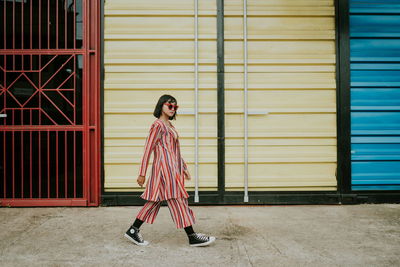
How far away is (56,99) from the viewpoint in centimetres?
574

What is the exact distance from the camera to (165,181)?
12.4ft

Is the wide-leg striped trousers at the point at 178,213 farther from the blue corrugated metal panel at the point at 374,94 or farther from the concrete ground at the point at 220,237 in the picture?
the blue corrugated metal panel at the point at 374,94

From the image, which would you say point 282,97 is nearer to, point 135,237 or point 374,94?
point 374,94

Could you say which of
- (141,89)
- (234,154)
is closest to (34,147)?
(141,89)

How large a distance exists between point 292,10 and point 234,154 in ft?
8.50

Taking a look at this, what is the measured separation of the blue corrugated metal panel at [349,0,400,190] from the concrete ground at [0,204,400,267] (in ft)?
1.92

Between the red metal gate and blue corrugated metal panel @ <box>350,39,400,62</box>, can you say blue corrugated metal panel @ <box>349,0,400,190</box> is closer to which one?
blue corrugated metal panel @ <box>350,39,400,62</box>

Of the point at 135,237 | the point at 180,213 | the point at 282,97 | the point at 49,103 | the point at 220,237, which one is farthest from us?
the point at 282,97

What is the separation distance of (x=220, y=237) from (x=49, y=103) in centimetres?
355

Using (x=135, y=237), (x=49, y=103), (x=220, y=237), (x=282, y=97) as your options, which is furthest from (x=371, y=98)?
(x=49, y=103)

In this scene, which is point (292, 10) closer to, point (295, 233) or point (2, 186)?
point (295, 233)

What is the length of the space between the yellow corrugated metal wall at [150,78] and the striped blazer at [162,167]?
6.35ft

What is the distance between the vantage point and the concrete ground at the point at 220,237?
3.48 m

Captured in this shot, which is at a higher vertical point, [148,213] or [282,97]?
[282,97]
